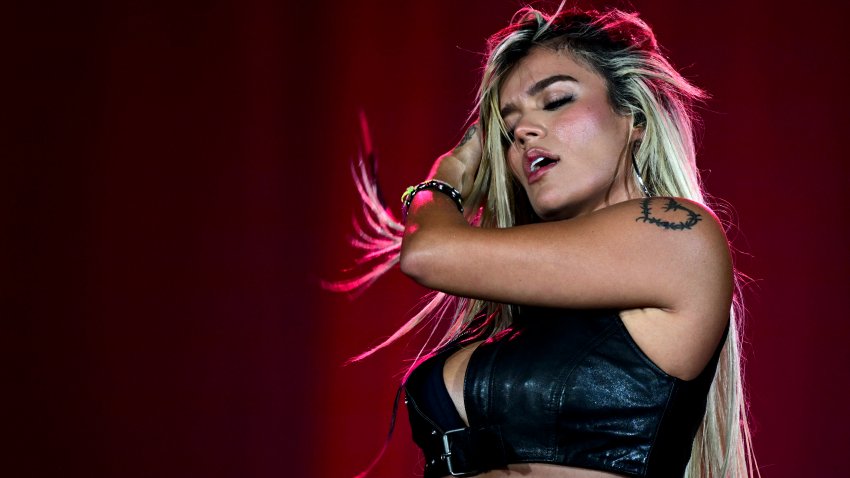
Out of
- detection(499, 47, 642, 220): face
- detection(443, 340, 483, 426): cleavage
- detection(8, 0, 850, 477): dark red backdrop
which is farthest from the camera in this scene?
detection(8, 0, 850, 477): dark red backdrop

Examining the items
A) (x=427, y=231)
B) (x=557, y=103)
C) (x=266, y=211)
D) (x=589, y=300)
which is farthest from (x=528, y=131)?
(x=266, y=211)

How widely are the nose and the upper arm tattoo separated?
1.04ft

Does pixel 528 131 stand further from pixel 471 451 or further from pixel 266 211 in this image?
pixel 266 211

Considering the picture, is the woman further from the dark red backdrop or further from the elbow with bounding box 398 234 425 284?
the dark red backdrop

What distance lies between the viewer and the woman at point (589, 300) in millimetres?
1521

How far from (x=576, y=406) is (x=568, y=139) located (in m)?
0.55

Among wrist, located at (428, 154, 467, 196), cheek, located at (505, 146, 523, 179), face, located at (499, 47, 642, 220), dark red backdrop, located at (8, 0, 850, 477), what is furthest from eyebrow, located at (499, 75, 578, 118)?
dark red backdrop, located at (8, 0, 850, 477)

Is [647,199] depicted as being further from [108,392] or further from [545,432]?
[108,392]

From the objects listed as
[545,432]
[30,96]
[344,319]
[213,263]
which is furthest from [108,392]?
[545,432]

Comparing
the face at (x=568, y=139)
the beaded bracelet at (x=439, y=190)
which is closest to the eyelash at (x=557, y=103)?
the face at (x=568, y=139)

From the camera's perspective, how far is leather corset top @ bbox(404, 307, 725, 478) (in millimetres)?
1532

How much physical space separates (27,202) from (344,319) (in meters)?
1.23

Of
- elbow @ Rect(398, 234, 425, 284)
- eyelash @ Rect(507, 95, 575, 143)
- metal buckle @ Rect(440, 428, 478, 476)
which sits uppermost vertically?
eyelash @ Rect(507, 95, 575, 143)

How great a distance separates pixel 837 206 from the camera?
3049 millimetres
